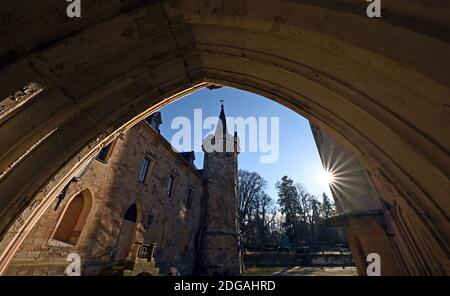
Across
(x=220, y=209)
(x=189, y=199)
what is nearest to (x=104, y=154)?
(x=189, y=199)

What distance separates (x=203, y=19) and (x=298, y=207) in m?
44.0

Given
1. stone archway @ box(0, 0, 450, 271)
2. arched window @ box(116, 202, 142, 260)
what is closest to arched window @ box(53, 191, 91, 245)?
arched window @ box(116, 202, 142, 260)

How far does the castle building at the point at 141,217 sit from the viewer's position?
7.36m

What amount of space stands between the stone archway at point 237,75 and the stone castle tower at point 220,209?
685 inches

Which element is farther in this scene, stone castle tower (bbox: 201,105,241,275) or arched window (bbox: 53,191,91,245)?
stone castle tower (bbox: 201,105,241,275)

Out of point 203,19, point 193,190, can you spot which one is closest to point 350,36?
point 203,19

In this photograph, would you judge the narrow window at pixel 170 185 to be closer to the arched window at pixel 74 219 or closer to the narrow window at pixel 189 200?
the narrow window at pixel 189 200

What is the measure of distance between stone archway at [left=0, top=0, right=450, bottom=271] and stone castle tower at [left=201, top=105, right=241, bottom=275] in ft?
57.1

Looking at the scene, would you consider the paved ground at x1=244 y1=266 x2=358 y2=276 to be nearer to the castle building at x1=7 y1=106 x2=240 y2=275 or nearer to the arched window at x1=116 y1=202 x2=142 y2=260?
the castle building at x1=7 y1=106 x2=240 y2=275

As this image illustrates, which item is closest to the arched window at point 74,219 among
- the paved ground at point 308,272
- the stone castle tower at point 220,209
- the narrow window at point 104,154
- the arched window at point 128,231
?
the narrow window at point 104,154

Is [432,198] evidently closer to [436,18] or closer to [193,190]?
[436,18]

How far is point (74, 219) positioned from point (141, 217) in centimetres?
373

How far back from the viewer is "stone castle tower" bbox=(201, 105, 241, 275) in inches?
679

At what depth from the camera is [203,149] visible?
73.0ft
